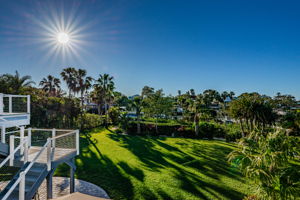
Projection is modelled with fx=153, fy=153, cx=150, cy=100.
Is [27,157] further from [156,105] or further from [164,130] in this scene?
[156,105]

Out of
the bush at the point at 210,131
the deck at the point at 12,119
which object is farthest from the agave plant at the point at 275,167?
the bush at the point at 210,131

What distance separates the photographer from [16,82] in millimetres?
16703

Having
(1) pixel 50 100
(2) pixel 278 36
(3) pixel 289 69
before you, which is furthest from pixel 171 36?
(3) pixel 289 69

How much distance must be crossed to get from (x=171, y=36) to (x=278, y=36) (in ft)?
33.8

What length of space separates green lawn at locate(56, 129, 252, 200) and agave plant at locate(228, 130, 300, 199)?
3.45m

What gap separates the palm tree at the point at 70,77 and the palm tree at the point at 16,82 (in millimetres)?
7936

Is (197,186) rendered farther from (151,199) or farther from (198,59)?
(198,59)

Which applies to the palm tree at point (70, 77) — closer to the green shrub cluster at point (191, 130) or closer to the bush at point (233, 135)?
the green shrub cluster at point (191, 130)

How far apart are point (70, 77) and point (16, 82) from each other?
9.33m

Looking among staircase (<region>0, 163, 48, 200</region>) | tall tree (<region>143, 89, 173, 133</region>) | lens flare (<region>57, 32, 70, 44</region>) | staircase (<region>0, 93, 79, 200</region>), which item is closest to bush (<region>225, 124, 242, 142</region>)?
tall tree (<region>143, 89, 173, 133</region>)

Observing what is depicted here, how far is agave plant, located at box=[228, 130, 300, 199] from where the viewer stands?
3.38 m

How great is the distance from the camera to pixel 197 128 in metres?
19.5

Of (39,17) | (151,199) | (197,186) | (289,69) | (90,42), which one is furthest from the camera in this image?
(289,69)

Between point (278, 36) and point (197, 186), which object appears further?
point (278, 36)
